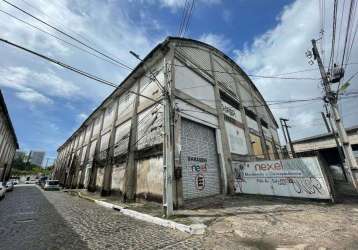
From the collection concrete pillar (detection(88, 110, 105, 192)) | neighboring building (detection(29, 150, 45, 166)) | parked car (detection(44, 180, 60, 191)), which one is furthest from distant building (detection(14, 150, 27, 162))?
concrete pillar (detection(88, 110, 105, 192))

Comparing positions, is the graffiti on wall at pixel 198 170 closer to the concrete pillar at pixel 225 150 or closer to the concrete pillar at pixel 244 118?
the concrete pillar at pixel 225 150

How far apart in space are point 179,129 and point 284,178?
6.76 meters

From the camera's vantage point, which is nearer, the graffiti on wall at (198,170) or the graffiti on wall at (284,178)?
the graffiti on wall at (284,178)

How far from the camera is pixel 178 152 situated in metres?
8.76

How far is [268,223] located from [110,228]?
513cm

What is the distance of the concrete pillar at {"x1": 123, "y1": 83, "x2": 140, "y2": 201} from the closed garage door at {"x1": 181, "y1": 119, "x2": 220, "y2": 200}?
154 inches

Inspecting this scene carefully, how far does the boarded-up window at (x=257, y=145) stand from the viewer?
59.3ft

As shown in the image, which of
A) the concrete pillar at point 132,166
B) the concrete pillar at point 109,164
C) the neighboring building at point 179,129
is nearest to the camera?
the neighboring building at point 179,129

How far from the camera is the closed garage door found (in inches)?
383

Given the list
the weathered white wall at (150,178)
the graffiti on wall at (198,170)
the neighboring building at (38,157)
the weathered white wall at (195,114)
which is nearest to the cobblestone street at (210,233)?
the weathered white wall at (150,178)

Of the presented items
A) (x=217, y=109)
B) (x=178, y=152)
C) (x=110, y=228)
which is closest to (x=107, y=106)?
(x=217, y=109)

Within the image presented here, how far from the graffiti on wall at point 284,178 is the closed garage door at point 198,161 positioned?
1.91 m

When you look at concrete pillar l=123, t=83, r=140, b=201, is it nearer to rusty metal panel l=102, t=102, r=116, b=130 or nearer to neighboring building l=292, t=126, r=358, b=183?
rusty metal panel l=102, t=102, r=116, b=130

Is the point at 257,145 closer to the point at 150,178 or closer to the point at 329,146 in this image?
the point at 150,178
